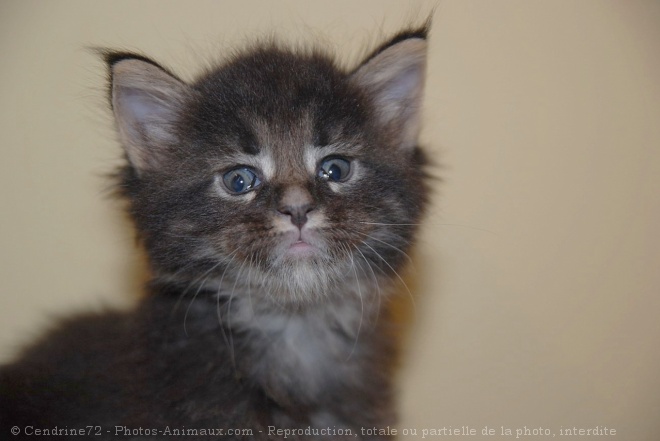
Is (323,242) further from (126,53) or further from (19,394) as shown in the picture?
(19,394)

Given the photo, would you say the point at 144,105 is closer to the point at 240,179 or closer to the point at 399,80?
the point at 240,179

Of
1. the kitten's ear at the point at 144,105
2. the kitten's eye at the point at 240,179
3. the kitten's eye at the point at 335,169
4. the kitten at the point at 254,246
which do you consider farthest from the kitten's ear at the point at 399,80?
the kitten's ear at the point at 144,105

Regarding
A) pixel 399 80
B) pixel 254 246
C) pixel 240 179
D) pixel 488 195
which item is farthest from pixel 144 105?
pixel 488 195

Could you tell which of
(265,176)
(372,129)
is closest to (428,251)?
(372,129)

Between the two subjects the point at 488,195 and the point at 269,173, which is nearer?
the point at 269,173

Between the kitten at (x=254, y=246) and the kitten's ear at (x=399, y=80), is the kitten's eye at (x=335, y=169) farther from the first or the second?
the kitten's ear at (x=399, y=80)

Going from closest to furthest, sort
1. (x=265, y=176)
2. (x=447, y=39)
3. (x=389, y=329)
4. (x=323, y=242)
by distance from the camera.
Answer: (x=323, y=242), (x=265, y=176), (x=389, y=329), (x=447, y=39)
